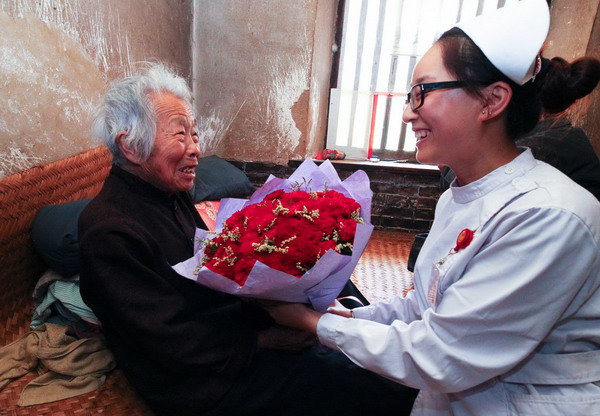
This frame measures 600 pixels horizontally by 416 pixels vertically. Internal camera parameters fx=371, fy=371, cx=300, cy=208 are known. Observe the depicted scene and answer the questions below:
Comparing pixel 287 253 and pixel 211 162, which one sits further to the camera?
pixel 211 162

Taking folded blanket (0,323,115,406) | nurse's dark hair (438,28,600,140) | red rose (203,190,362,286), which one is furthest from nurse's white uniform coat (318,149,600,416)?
folded blanket (0,323,115,406)

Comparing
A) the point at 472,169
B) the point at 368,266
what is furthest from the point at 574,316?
the point at 368,266

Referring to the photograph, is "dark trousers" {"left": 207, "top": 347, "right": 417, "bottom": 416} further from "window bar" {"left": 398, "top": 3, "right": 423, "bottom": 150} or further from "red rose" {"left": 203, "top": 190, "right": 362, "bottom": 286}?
"window bar" {"left": 398, "top": 3, "right": 423, "bottom": 150}

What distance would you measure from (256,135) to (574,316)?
279cm

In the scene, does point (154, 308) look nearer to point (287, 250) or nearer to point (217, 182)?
point (287, 250)

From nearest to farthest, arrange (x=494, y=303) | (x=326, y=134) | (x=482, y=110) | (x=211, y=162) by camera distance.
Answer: (x=494, y=303), (x=482, y=110), (x=211, y=162), (x=326, y=134)

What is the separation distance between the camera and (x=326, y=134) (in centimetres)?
379

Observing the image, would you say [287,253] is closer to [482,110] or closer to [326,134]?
[482,110]

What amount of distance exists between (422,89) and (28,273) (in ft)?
5.57

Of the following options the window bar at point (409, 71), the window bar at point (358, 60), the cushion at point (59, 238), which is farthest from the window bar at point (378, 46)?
the cushion at point (59, 238)

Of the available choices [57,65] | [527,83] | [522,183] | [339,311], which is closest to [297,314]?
[339,311]

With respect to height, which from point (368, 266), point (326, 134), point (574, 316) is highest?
point (574, 316)

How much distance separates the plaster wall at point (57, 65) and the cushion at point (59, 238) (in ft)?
0.80

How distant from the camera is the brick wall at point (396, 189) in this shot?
10.6 ft
